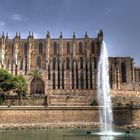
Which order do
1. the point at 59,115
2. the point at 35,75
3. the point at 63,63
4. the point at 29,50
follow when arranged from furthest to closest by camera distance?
the point at 29,50 < the point at 63,63 < the point at 35,75 < the point at 59,115

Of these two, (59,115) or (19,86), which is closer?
(59,115)

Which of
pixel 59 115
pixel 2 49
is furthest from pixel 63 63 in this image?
pixel 59 115

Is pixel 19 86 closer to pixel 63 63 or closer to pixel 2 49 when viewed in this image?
pixel 63 63

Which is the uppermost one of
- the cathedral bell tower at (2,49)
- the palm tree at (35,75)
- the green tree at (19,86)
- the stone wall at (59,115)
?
the cathedral bell tower at (2,49)

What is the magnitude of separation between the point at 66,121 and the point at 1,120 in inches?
405

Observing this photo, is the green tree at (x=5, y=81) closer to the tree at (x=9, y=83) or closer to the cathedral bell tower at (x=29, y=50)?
the tree at (x=9, y=83)

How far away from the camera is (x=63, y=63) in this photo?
96.4 m

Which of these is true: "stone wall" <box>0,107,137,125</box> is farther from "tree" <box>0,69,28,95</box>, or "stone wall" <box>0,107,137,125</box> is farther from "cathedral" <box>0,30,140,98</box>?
"cathedral" <box>0,30,140,98</box>

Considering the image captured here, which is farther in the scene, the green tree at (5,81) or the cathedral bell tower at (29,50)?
the cathedral bell tower at (29,50)

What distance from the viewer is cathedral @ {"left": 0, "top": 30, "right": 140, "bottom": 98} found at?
93188 millimetres

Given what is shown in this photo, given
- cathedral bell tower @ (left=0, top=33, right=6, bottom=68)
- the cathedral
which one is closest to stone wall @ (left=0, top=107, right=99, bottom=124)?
the cathedral

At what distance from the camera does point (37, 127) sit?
188 feet

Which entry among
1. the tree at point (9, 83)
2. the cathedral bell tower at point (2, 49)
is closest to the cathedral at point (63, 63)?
the cathedral bell tower at point (2, 49)

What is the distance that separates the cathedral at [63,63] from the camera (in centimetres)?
9319
